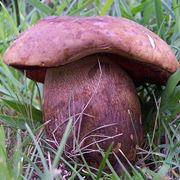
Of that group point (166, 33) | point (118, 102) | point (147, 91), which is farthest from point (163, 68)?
point (166, 33)

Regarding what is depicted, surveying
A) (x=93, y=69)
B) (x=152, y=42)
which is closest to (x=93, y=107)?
(x=93, y=69)

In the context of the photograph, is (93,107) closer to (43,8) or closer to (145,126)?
(145,126)

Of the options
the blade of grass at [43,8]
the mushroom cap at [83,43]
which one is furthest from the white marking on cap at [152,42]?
the blade of grass at [43,8]

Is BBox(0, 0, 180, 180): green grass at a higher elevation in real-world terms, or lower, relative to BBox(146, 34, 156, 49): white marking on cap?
lower

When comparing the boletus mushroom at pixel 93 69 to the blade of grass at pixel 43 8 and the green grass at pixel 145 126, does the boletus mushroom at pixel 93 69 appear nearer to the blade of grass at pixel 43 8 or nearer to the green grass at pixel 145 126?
the green grass at pixel 145 126

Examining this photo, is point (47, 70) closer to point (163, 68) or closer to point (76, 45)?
point (76, 45)

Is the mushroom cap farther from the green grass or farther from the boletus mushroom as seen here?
the green grass

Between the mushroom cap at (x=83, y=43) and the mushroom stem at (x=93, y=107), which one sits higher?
the mushroom cap at (x=83, y=43)

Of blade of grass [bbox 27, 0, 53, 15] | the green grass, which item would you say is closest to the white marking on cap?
the green grass
